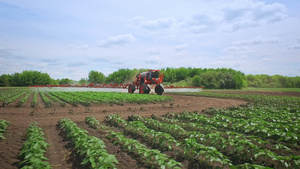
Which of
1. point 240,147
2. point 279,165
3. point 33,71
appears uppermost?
point 33,71

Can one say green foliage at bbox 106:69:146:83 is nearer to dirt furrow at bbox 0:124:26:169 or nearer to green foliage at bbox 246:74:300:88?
green foliage at bbox 246:74:300:88

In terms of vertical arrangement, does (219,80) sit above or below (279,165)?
above

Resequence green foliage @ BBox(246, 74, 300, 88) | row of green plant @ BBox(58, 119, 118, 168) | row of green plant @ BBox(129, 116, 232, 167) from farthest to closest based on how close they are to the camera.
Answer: green foliage @ BBox(246, 74, 300, 88)
row of green plant @ BBox(129, 116, 232, 167)
row of green plant @ BBox(58, 119, 118, 168)

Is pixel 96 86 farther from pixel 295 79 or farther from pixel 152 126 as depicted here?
pixel 295 79

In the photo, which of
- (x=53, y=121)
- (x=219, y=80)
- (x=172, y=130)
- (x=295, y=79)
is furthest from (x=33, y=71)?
(x=295, y=79)

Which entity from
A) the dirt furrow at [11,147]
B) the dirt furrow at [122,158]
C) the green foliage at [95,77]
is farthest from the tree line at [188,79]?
the dirt furrow at [122,158]

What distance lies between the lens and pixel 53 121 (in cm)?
1033

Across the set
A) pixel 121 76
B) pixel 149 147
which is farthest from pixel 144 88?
pixel 121 76

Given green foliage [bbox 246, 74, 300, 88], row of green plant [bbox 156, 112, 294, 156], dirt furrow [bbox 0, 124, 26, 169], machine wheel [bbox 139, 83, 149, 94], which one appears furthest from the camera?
green foliage [bbox 246, 74, 300, 88]

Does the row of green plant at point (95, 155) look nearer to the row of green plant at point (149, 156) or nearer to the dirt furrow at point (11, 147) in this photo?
the row of green plant at point (149, 156)

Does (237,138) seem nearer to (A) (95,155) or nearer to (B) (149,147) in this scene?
(B) (149,147)

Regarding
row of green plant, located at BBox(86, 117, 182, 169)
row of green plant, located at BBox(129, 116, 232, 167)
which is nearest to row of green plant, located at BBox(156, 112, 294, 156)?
row of green plant, located at BBox(129, 116, 232, 167)

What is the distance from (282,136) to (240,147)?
2.89 meters

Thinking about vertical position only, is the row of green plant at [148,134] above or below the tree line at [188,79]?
below
